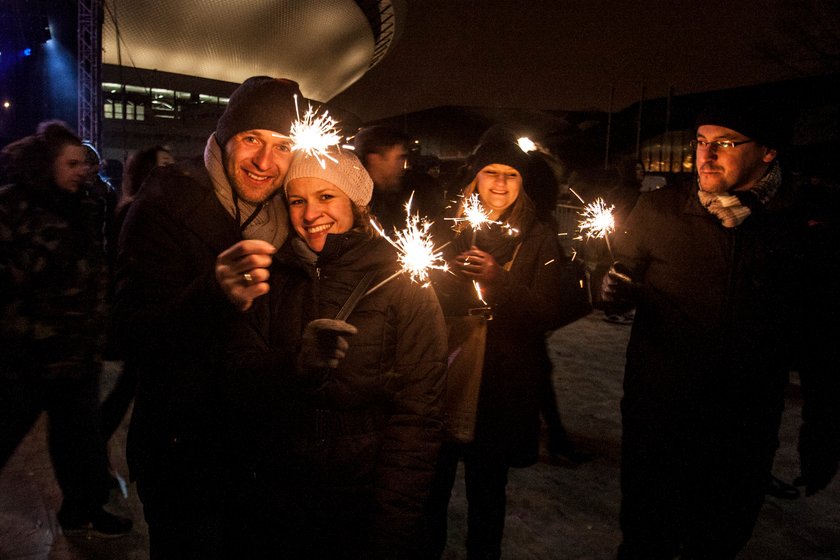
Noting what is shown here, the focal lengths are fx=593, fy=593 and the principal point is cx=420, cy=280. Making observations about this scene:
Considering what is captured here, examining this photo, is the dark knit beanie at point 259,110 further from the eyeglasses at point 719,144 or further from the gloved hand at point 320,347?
the eyeglasses at point 719,144

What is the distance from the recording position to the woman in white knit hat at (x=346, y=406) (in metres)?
2.04

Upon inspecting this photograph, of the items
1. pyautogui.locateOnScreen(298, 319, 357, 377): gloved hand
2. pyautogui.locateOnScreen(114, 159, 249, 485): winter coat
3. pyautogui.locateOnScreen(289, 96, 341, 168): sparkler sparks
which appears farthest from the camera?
pyautogui.locateOnScreen(289, 96, 341, 168): sparkler sparks

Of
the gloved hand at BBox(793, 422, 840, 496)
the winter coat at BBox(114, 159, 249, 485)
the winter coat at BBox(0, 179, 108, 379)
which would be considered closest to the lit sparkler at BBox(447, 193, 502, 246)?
the winter coat at BBox(114, 159, 249, 485)

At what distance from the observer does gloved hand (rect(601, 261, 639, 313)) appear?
2838mm

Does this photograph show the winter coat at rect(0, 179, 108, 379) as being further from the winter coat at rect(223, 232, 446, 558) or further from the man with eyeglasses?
the man with eyeglasses

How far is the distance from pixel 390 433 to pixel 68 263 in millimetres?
2349

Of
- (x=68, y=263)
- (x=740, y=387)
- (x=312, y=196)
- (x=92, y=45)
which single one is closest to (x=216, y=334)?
(x=312, y=196)

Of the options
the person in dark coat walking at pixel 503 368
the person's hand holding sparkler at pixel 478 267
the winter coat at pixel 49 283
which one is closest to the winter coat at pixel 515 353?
the person in dark coat walking at pixel 503 368

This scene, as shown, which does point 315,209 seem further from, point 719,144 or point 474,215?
point 719,144

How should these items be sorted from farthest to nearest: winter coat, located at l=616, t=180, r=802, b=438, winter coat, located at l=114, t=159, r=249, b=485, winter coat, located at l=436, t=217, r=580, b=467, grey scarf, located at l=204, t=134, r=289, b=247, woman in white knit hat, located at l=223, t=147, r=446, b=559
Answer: winter coat, located at l=436, t=217, r=580, b=467 → winter coat, located at l=616, t=180, r=802, b=438 → grey scarf, located at l=204, t=134, r=289, b=247 → woman in white knit hat, located at l=223, t=147, r=446, b=559 → winter coat, located at l=114, t=159, r=249, b=485

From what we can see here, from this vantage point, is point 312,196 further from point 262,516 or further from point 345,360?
point 262,516

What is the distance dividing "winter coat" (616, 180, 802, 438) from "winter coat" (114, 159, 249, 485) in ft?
6.61

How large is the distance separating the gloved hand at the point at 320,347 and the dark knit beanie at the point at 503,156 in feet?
6.01

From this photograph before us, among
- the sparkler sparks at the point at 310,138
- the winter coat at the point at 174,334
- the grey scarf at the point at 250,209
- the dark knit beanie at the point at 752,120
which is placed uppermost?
the dark knit beanie at the point at 752,120
